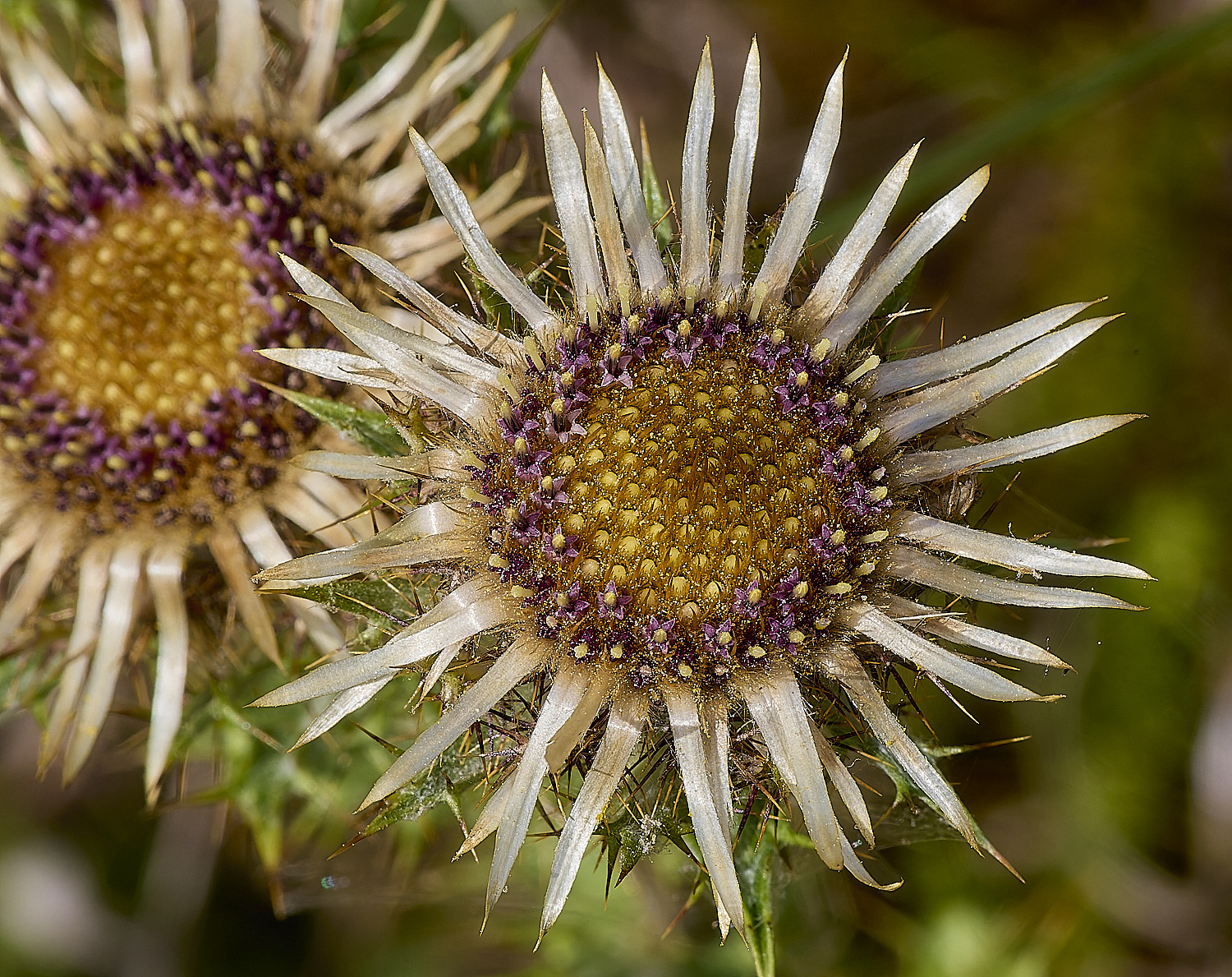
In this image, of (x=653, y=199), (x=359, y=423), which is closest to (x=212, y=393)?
(x=359, y=423)

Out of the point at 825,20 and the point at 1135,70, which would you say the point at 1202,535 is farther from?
the point at 825,20

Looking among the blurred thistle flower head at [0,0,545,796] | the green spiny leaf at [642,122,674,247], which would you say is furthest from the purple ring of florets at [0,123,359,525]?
the green spiny leaf at [642,122,674,247]

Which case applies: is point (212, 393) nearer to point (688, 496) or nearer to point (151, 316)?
point (151, 316)

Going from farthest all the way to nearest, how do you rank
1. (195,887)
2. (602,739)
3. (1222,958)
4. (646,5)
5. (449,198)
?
1. (646,5)
2. (195,887)
3. (1222,958)
4. (449,198)
5. (602,739)

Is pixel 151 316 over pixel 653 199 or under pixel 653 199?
under

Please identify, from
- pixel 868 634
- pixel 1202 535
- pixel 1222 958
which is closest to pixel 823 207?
pixel 1202 535
